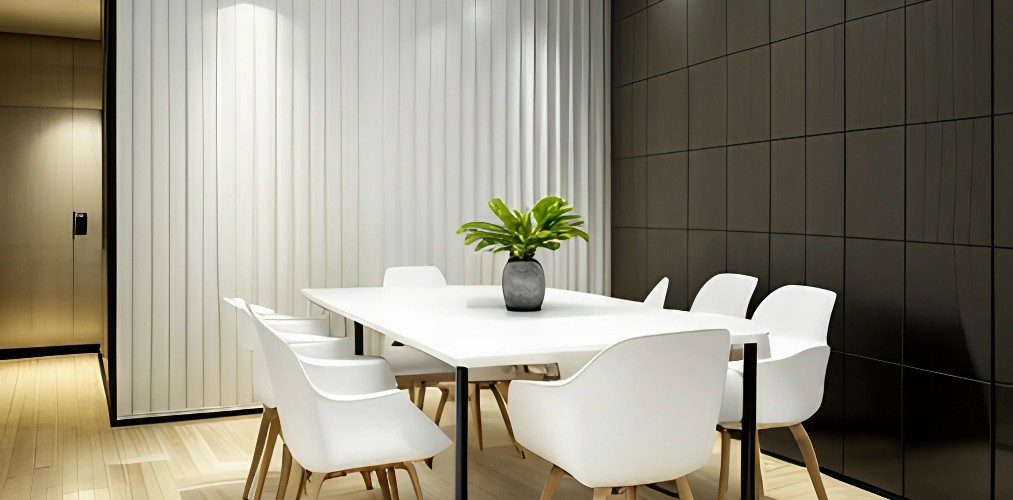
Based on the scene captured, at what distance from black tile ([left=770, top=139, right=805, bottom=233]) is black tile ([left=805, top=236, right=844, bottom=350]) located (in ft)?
0.44

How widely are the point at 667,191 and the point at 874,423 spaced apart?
78.0 inches

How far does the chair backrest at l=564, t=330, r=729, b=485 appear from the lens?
2.17 m

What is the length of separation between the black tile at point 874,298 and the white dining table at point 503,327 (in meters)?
0.92

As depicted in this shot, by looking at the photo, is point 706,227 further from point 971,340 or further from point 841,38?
point 971,340

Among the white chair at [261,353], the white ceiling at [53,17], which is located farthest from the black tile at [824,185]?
the white ceiling at [53,17]

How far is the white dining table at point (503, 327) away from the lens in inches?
91.0

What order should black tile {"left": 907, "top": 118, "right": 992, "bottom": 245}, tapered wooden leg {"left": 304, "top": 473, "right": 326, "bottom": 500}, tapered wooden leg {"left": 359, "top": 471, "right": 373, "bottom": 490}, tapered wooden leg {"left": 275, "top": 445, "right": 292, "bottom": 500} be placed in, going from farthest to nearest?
tapered wooden leg {"left": 359, "top": 471, "right": 373, "bottom": 490} → black tile {"left": 907, "top": 118, "right": 992, "bottom": 245} → tapered wooden leg {"left": 275, "top": 445, "right": 292, "bottom": 500} → tapered wooden leg {"left": 304, "top": 473, "right": 326, "bottom": 500}

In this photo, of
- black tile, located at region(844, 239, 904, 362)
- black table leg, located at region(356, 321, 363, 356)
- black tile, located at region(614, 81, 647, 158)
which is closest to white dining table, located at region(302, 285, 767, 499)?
black table leg, located at region(356, 321, 363, 356)

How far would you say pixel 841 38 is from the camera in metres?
3.82

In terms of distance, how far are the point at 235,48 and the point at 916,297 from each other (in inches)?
147

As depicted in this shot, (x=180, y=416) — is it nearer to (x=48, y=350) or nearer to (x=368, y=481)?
(x=368, y=481)

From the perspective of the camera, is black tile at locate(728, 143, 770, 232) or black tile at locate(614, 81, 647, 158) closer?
black tile at locate(728, 143, 770, 232)

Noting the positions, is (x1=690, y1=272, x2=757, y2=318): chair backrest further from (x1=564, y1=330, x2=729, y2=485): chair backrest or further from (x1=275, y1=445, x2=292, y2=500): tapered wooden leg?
(x1=275, y1=445, x2=292, y2=500): tapered wooden leg

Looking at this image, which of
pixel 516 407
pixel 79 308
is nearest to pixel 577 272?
pixel 516 407
